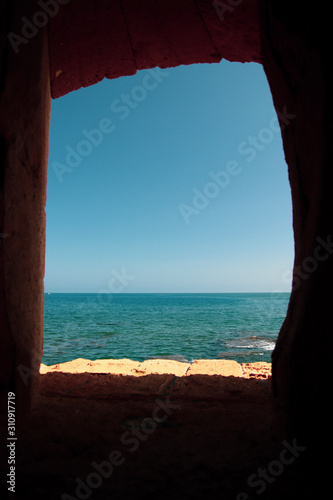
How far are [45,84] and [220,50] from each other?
79.6 inches

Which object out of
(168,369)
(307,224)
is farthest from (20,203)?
(168,369)

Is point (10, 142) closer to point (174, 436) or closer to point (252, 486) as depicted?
point (174, 436)

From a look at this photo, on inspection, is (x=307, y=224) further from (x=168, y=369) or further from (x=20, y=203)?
(x=168, y=369)

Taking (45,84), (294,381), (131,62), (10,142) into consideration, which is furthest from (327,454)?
(131,62)

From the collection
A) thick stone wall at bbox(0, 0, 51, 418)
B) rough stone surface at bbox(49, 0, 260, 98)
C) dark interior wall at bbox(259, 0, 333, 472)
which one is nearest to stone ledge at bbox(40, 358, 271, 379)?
thick stone wall at bbox(0, 0, 51, 418)

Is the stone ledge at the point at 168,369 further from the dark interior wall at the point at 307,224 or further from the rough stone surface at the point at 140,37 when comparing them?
the rough stone surface at the point at 140,37

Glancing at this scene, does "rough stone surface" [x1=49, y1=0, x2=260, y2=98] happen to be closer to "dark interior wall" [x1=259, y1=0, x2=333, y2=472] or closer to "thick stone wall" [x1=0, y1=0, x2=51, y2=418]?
"thick stone wall" [x1=0, y1=0, x2=51, y2=418]

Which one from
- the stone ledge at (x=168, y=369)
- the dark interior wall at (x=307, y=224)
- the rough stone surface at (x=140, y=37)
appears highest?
the rough stone surface at (x=140, y=37)

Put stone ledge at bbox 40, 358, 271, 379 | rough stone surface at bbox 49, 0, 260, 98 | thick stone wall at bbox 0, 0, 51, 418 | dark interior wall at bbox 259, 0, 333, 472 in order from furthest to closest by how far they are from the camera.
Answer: stone ledge at bbox 40, 358, 271, 379, rough stone surface at bbox 49, 0, 260, 98, thick stone wall at bbox 0, 0, 51, 418, dark interior wall at bbox 259, 0, 333, 472

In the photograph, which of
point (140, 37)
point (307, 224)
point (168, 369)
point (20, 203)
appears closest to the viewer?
point (307, 224)

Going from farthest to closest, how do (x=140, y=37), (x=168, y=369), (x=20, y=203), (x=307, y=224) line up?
(x=168, y=369) → (x=140, y=37) → (x=20, y=203) → (x=307, y=224)

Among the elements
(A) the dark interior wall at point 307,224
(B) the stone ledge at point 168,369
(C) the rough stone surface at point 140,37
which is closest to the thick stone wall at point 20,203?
(C) the rough stone surface at point 140,37

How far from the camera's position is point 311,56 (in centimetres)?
189

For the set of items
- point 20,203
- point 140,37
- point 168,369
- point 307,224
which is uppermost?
point 140,37
